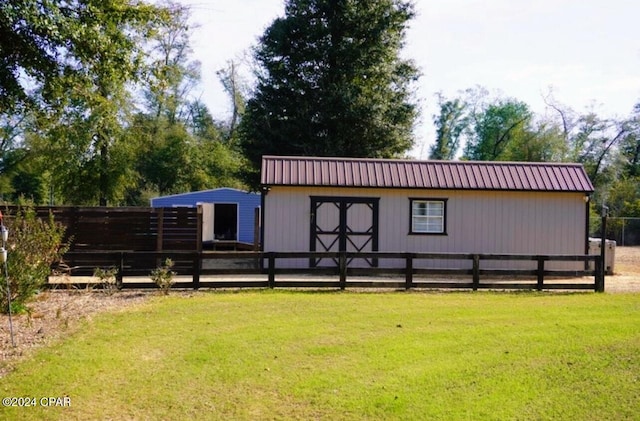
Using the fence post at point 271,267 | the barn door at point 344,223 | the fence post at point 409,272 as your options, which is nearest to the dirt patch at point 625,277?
the fence post at point 409,272

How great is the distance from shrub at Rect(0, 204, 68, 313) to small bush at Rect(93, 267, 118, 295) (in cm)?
114

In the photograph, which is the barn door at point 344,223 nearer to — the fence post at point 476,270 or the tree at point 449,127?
the fence post at point 476,270

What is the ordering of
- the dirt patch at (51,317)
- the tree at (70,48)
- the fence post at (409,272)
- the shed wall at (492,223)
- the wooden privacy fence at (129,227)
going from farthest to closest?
the shed wall at (492,223), the wooden privacy fence at (129,227), the fence post at (409,272), the tree at (70,48), the dirt patch at (51,317)

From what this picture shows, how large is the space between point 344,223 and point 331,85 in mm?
11779

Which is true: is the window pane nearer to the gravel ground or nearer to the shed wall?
the shed wall

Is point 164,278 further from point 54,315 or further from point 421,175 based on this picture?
point 421,175

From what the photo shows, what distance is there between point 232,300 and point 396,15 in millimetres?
20358

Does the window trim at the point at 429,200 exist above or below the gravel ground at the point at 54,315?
above

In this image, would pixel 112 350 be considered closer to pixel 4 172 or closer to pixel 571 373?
pixel 571 373

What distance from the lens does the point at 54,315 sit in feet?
29.6

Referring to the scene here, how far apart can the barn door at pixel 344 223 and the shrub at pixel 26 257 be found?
7364mm

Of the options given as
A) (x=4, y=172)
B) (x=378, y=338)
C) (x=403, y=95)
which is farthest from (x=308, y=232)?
(x=4, y=172)

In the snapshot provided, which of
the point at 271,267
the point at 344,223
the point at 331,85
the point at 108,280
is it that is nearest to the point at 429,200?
the point at 344,223

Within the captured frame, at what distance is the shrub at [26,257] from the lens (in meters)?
8.82
